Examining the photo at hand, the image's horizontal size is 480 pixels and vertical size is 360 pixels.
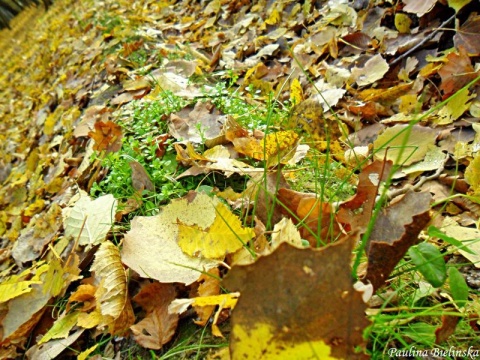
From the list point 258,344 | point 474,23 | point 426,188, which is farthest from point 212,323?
point 474,23

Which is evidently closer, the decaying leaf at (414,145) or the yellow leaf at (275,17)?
the decaying leaf at (414,145)

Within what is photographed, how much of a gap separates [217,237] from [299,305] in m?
0.40

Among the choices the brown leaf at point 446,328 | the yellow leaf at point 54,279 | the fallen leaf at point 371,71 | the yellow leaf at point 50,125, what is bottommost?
the fallen leaf at point 371,71

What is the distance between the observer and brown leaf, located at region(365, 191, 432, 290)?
2.35ft

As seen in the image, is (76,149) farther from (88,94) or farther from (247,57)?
(247,57)

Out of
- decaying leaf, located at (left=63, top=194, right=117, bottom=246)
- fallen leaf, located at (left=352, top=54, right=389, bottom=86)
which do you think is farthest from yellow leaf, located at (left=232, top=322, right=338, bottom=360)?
fallen leaf, located at (left=352, top=54, right=389, bottom=86)

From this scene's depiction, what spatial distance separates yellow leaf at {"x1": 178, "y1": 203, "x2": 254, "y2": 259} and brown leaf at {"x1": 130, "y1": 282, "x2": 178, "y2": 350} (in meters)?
0.11

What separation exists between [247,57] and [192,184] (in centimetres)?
135

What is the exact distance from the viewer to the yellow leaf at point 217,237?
964 mm

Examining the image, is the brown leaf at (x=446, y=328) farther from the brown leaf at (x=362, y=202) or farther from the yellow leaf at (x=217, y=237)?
the yellow leaf at (x=217, y=237)

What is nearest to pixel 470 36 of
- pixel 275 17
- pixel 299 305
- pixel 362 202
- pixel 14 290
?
pixel 362 202

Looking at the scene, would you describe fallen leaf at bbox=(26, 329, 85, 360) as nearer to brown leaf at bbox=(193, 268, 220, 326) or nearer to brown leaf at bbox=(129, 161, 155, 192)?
brown leaf at bbox=(193, 268, 220, 326)

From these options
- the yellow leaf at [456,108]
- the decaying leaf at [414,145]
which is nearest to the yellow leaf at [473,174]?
the decaying leaf at [414,145]

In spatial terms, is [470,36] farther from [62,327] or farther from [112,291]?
[62,327]
